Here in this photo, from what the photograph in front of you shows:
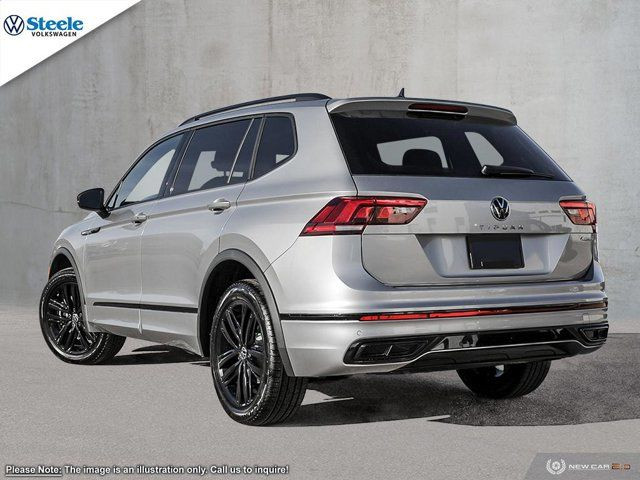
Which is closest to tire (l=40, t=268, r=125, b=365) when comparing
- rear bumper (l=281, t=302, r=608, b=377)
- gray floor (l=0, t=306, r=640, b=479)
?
gray floor (l=0, t=306, r=640, b=479)

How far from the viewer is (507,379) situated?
6172 mm

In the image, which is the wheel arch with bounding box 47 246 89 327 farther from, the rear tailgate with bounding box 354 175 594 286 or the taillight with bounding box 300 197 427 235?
the rear tailgate with bounding box 354 175 594 286

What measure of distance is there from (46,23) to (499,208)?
1122cm

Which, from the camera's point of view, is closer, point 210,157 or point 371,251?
point 371,251

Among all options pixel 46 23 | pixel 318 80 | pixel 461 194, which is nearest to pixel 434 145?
pixel 461 194

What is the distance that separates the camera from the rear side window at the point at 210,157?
229 inches

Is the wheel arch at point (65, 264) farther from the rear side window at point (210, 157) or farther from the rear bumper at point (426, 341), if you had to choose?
the rear bumper at point (426, 341)

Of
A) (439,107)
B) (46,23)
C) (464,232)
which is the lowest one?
(464,232)

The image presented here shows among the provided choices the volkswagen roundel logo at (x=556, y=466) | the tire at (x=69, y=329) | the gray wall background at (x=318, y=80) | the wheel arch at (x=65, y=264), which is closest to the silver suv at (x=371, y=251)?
the volkswagen roundel logo at (x=556, y=466)

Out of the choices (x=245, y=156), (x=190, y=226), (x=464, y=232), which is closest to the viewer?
(x=464, y=232)

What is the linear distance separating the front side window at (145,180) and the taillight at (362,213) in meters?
2.20

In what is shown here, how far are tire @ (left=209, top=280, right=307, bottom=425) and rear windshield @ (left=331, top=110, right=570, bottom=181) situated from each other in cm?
99

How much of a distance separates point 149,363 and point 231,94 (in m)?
6.41

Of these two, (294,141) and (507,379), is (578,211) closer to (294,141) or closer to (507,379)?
(507,379)
